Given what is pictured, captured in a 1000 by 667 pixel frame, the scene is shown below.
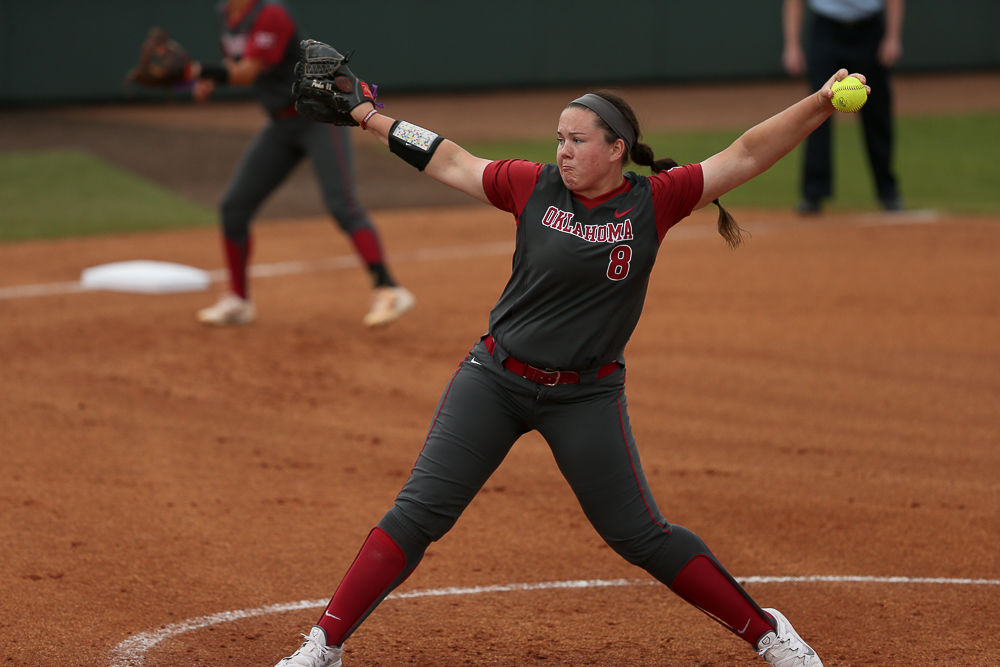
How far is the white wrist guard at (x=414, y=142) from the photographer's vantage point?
4.25 m

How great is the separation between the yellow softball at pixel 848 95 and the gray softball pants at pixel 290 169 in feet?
16.2

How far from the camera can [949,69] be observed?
2405 centimetres

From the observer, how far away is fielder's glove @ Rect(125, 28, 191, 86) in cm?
812

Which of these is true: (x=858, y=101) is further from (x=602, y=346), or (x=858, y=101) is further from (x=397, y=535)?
(x=397, y=535)

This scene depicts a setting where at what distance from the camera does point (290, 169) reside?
340 inches

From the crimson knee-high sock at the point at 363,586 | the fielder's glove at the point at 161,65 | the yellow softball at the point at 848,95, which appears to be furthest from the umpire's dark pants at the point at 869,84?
the crimson knee-high sock at the point at 363,586

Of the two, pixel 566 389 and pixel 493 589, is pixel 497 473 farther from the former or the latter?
pixel 566 389

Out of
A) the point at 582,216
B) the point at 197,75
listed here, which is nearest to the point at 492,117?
the point at 197,75

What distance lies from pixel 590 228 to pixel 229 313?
5.32m

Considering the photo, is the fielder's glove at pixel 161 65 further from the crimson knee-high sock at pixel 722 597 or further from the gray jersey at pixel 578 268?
the crimson knee-high sock at pixel 722 597

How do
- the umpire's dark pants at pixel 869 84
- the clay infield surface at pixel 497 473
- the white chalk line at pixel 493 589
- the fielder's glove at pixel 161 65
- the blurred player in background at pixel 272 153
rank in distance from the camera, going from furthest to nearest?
the umpire's dark pants at pixel 869 84 < the blurred player in background at pixel 272 153 < the fielder's glove at pixel 161 65 < the clay infield surface at pixel 497 473 < the white chalk line at pixel 493 589

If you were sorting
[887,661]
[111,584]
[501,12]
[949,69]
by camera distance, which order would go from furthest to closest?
[949,69], [501,12], [111,584], [887,661]

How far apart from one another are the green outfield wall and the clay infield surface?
8957mm

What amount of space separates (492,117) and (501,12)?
8.41ft
